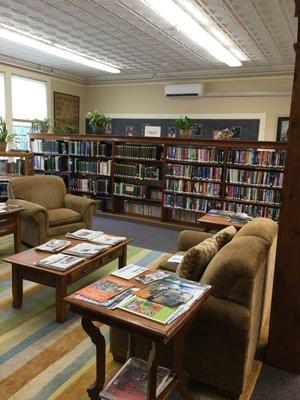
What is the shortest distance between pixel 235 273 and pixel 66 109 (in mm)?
7114

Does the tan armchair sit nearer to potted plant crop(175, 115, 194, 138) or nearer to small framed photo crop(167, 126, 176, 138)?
potted plant crop(175, 115, 194, 138)

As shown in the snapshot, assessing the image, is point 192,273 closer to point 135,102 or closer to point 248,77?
point 248,77

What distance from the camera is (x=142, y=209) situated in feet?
20.2

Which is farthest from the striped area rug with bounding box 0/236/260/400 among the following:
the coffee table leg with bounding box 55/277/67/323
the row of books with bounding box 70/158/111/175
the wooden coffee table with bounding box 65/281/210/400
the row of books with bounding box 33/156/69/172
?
the row of books with bounding box 33/156/69/172

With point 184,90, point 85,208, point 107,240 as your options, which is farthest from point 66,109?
point 107,240

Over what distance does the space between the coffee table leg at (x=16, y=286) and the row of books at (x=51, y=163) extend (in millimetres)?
4084

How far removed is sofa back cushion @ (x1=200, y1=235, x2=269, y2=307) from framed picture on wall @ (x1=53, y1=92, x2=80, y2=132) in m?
6.72

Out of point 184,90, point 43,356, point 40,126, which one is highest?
point 184,90

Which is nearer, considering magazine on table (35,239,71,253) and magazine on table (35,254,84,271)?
magazine on table (35,254,84,271)

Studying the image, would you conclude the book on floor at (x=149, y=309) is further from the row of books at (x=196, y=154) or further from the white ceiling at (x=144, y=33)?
the row of books at (x=196, y=154)

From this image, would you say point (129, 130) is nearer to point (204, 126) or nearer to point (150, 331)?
point (204, 126)

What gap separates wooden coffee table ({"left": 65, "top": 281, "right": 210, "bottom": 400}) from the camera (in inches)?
55.6

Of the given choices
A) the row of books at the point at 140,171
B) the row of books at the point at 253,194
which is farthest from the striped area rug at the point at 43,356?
the row of books at the point at 253,194

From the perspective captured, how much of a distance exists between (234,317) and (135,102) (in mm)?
6835
